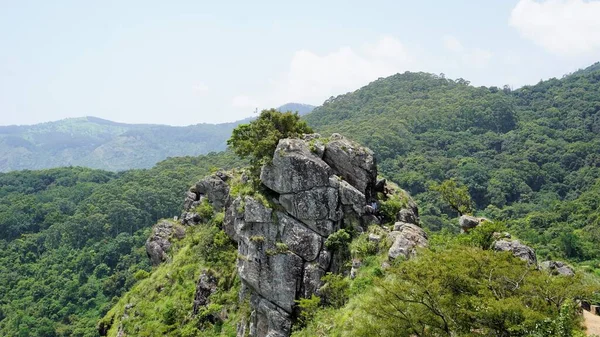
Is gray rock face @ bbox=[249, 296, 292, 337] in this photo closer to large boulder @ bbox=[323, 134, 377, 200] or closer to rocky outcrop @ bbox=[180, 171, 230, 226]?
large boulder @ bbox=[323, 134, 377, 200]

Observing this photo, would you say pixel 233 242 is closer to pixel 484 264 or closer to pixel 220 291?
pixel 220 291

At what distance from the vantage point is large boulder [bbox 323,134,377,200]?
29.0 metres

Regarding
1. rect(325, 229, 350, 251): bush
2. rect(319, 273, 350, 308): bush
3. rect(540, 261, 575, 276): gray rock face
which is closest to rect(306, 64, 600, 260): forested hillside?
rect(540, 261, 575, 276): gray rock face

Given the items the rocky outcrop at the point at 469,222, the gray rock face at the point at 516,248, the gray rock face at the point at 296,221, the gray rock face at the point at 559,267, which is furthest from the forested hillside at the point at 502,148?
the gray rock face at the point at 296,221

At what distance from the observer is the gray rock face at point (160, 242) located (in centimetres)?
4078

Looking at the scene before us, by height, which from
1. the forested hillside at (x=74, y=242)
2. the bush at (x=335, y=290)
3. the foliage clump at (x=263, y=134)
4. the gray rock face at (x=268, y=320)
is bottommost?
the forested hillside at (x=74, y=242)

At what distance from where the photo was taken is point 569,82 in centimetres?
14938

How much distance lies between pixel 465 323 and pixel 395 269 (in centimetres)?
336

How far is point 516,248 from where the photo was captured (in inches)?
926

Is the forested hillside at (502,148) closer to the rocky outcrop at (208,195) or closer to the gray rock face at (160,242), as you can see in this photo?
the rocky outcrop at (208,195)

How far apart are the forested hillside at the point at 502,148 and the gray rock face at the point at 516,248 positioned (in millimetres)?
35791

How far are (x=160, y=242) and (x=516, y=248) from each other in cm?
2894

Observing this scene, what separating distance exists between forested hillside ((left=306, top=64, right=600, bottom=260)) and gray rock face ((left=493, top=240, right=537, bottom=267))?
1409 inches

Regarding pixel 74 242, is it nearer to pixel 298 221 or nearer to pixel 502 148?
pixel 298 221
